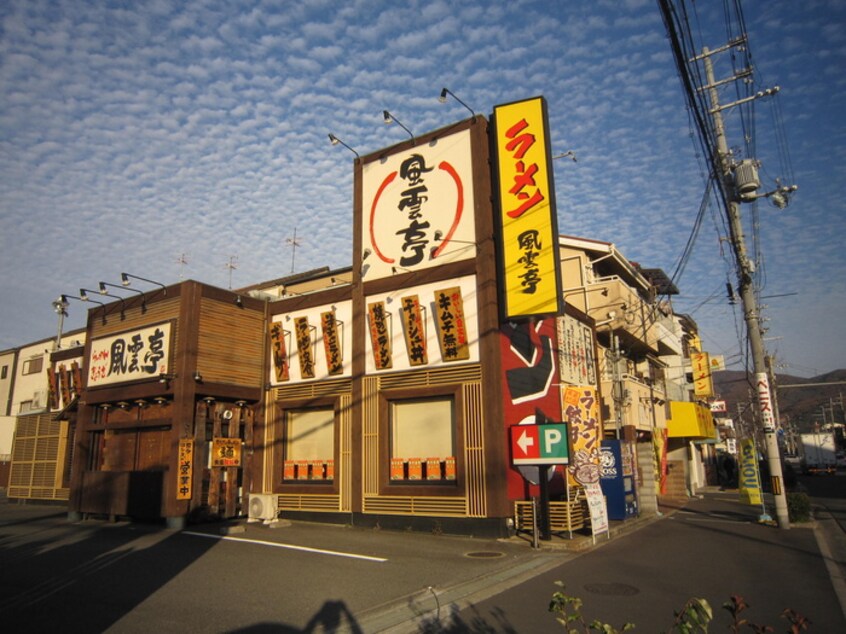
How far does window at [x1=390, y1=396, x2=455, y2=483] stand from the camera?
16.9 m

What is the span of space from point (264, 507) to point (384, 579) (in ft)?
28.7

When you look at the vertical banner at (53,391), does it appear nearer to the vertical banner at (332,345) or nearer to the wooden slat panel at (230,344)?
the wooden slat panel at (230,344)

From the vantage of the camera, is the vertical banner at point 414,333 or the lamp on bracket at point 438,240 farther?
the lamp on bracket at point 438,240

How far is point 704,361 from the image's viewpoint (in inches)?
1496

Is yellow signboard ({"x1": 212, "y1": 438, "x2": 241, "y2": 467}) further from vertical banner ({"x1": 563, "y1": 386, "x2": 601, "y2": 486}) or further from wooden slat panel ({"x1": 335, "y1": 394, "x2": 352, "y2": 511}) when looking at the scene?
vertical banner ({"x1": 563, "y1": 386, "x2": 601, "y2": 486})

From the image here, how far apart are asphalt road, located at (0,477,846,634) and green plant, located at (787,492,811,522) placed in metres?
0.44

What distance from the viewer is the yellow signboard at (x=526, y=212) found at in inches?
626

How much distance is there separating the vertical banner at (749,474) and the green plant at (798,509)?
10.5 feet

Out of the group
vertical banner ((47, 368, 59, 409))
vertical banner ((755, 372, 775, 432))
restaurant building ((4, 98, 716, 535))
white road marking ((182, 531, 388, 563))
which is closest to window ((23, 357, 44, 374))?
vertical banner ((47, 368, 59, 409))

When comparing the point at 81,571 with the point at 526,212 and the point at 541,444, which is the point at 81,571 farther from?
the point at 526,212

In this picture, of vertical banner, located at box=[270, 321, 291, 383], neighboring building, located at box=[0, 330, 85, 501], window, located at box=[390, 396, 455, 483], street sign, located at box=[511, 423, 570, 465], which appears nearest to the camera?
street sign, located at box=[511, 423, 570, 465]

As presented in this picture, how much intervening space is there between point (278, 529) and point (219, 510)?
3.09m

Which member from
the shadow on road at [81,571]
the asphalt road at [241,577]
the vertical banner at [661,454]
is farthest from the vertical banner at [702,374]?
the shadow on road at [81,571]

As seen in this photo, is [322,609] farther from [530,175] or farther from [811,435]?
[811,435]
